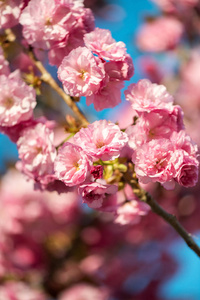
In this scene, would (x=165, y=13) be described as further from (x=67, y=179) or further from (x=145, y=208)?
(x=67, y=179)

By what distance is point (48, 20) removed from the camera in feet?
3.04

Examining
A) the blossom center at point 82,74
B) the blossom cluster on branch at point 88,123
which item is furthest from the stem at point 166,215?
the blossom center at point 82,74

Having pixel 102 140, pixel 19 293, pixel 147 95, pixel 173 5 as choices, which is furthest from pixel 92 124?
pixel 173 5

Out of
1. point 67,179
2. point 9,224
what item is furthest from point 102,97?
point 9,224

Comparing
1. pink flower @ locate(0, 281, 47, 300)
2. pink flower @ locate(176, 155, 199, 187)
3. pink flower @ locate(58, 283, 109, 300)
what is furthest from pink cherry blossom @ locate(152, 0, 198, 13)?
pink flower @ locate(176, 155, 199, 187)

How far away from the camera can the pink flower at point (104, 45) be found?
833 millimetres

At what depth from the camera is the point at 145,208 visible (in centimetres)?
105

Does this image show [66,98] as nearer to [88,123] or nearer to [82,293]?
[88,123]

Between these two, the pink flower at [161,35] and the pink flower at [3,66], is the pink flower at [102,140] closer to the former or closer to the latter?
the pink flower at [3,66]

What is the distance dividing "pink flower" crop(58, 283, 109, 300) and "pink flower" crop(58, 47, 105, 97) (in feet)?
5.11

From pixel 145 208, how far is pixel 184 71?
1748 mm

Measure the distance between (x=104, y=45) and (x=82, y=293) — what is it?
5.27 ft

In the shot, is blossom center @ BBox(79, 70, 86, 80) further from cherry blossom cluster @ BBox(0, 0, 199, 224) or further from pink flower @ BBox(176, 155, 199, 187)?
pink flower @ BBox(176, 155, 199, 187)

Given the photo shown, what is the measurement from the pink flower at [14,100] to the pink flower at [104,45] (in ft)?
0.58
